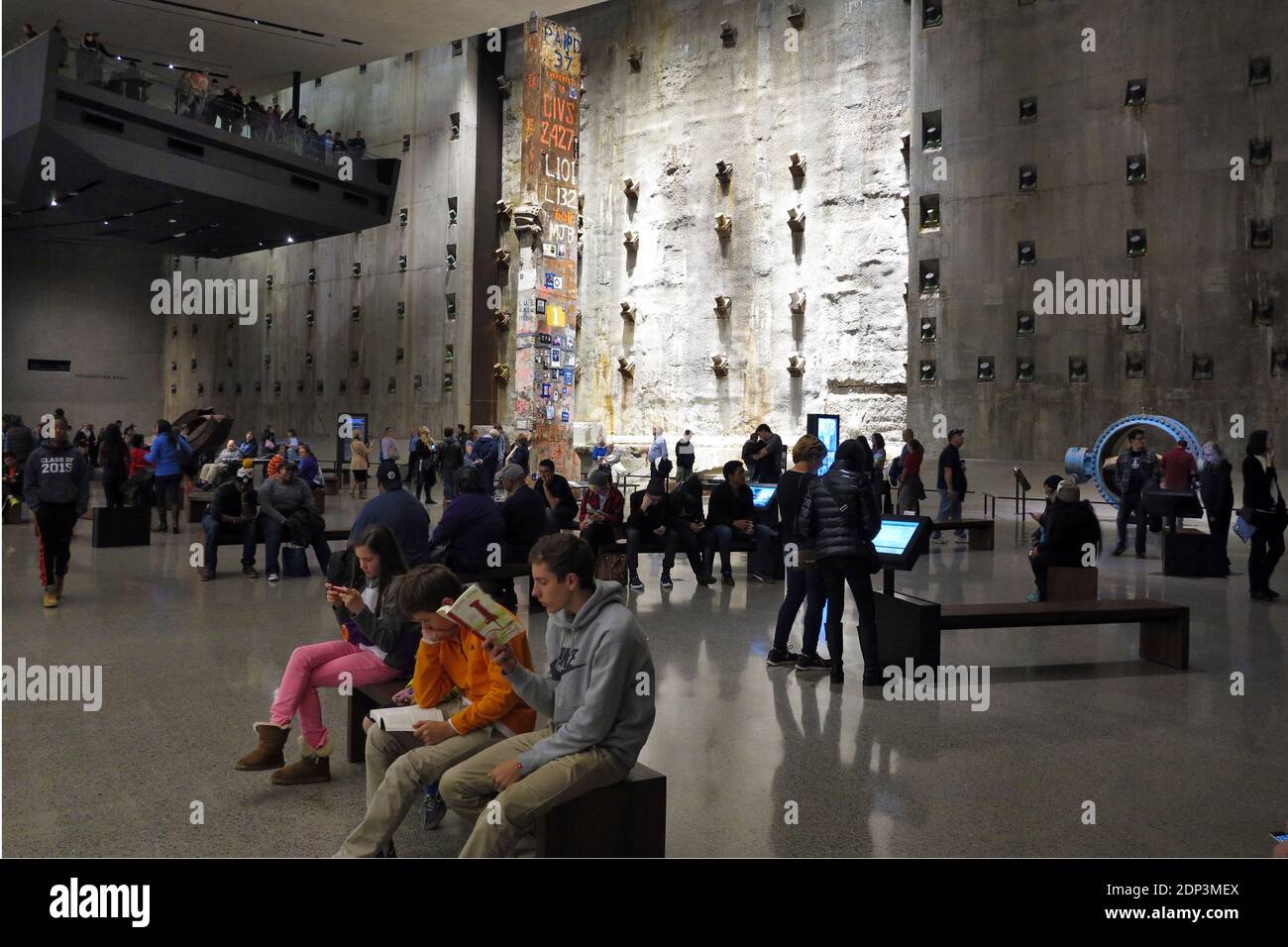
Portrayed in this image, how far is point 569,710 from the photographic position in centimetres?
364

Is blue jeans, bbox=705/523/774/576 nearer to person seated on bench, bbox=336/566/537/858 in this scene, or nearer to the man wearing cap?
the man wearing cap

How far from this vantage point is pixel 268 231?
3053cm

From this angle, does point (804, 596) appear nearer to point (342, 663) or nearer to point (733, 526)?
point (342, 663)

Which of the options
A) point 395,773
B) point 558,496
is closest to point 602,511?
point 558,496

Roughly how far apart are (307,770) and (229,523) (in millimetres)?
7279

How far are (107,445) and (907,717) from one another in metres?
13.5

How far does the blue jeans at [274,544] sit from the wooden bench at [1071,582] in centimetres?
701

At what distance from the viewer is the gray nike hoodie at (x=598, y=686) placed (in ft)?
11.4

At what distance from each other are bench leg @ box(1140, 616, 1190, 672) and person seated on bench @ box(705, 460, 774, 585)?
445cm

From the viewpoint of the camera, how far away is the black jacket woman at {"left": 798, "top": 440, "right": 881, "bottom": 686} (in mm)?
6832

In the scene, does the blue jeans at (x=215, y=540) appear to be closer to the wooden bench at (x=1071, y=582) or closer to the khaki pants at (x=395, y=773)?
the khaki pants at (x=395, y=773)

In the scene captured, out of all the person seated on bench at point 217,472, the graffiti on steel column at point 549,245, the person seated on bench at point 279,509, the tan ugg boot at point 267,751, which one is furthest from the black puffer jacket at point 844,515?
the graffiti on steel column at point 549,245

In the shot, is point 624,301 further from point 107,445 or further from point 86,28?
point 107,445
